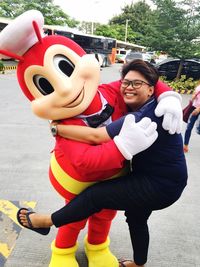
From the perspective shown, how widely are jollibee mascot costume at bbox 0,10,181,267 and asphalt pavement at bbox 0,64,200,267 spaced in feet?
2.47

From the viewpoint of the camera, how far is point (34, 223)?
6.04 ft

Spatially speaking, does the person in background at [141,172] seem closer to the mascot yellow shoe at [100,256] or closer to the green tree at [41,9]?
the mascot yellow shoe at [100,256]

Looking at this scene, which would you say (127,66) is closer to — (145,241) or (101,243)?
(145,241)

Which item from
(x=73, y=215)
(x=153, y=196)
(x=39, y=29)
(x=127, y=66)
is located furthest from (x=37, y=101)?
(x=153, y=196)

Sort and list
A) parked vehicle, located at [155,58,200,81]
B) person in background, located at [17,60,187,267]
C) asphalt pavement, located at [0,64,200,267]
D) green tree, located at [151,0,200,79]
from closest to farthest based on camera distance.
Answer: person in background, located at [17,60,187,267]
asphalt pavement, located at [0,64,200,267]
green tree, located at [151,0,200,79]
parked vehicle, located at [155,58,200,81]

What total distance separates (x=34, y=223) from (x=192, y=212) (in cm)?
163

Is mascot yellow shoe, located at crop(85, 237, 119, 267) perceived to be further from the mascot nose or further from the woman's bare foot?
the mascot nose

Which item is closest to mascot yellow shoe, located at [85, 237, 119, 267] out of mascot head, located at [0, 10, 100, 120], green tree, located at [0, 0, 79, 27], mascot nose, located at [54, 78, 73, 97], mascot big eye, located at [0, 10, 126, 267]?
mascot big eye, located at [0, 10, 126, 267]

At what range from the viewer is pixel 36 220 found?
1.83 metres

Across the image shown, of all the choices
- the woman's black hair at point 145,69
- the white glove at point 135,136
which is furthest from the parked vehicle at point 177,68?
the white glove at point 135,136

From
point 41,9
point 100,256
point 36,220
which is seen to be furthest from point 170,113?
point 41,9

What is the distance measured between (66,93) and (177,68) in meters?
11.8

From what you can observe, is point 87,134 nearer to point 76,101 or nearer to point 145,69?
point 76,101

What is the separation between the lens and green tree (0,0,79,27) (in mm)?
25766
